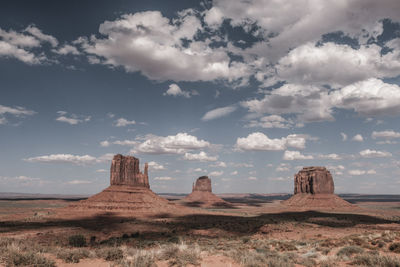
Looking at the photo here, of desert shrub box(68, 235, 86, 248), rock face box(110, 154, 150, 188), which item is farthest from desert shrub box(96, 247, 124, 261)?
rock face box(110, 154, 150, 188)

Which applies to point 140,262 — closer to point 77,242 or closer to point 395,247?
point 395,247

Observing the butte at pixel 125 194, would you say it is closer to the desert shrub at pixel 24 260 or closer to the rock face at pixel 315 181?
the desert shrub at pixel 24 260

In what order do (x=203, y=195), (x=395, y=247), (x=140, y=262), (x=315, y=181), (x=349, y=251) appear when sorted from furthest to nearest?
(x=203, y=195)
(x=315, y=181)
(x=395, y=247)
(x=349, y=251)
(x=140, y=262)

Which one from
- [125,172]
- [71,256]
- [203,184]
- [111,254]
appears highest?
[125,172]

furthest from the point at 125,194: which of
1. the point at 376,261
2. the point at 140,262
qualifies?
the point at 376,261

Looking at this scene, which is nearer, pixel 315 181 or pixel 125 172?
pixel 125 172

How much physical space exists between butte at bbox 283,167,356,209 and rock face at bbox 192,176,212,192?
6293 cm

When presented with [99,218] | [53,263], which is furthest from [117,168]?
[53,263]

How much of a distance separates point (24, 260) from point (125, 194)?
7599 cm

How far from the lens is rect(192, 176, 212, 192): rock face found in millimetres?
178250

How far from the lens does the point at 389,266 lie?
11047 mm

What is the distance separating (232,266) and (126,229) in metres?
39.1

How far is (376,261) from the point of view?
11820 mm

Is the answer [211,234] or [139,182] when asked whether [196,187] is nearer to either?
[139,182]
